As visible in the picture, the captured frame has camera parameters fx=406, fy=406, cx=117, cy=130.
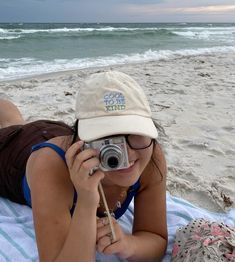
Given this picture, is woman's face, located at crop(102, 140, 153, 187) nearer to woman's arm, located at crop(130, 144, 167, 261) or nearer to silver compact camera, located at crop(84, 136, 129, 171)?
silver compact camera, located at crop(84, 136, 129, 171)

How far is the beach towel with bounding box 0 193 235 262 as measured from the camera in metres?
1.96

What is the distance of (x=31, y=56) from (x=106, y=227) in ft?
32.5

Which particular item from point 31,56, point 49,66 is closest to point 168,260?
point 49,66

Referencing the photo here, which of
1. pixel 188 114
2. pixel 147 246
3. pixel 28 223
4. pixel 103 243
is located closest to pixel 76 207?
pixel 103 243

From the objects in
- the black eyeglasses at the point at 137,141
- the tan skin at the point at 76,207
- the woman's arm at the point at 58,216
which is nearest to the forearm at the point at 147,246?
the tan skin at the point at 76,207

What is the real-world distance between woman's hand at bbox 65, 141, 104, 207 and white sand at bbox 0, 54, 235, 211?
1.42 meters

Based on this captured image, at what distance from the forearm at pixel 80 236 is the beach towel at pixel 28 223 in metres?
0.45

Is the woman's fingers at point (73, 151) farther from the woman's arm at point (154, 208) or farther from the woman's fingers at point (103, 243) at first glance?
the woman's arm at point (154, 208)

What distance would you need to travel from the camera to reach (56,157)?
1.60 meters

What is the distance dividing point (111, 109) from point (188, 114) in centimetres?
322

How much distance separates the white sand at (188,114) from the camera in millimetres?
2900

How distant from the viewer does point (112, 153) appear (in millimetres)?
1310

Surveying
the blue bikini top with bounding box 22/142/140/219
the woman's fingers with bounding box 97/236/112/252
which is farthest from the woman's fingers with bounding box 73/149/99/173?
the woman's fingers with bounding box 97/236/112/252

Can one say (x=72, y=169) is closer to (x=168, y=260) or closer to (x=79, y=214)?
(x=79, y=214)
